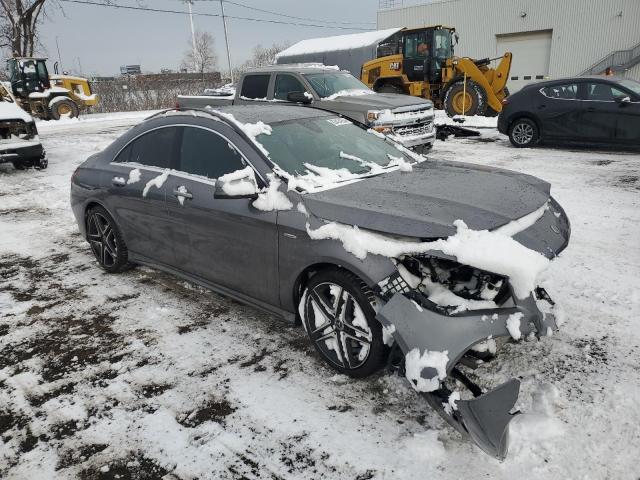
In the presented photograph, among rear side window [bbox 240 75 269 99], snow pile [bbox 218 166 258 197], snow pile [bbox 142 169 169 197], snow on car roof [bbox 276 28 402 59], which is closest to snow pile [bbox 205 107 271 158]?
snow pile [bbox 218 166 258 197]

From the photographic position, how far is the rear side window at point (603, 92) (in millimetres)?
9320

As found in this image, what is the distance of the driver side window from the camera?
9500 mm

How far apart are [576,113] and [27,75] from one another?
22723 millimetres

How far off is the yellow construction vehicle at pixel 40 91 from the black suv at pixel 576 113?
2091cm

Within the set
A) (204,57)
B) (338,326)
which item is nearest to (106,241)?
(338,326)

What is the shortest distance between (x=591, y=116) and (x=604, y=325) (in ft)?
25.7

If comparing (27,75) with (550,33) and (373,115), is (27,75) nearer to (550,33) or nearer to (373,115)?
(373,115)

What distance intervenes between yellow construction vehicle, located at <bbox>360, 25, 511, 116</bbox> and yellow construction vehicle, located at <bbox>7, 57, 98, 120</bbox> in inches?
620

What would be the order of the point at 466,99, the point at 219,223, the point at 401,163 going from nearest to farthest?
the point at 219,223 → the point at 401,163 → the point at 466,99

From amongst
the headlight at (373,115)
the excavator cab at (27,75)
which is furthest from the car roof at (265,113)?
the excavator cab at (27,75)

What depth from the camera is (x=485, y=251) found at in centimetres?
241

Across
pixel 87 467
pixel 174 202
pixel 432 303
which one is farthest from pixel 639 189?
pixel 87 467

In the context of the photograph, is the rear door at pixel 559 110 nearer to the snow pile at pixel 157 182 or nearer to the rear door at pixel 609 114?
the rear door at pixel 609 114

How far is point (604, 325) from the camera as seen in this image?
134 inches
